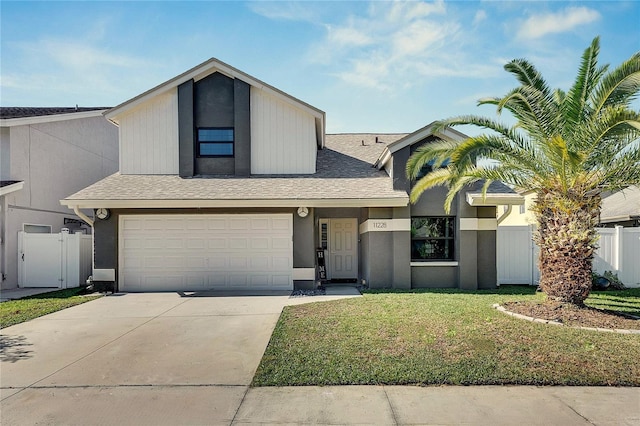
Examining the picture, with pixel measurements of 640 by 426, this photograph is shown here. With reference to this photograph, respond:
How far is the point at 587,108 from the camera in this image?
25.1 ft

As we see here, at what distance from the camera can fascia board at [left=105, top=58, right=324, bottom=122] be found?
1242 cm

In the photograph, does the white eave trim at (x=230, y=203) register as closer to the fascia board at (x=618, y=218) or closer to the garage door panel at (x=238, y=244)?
the garage door panel at (x=238, y=244)

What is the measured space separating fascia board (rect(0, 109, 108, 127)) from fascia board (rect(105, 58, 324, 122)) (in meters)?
1.00

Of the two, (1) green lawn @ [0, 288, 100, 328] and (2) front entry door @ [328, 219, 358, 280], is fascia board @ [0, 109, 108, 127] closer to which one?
(1) green lawn @ [0, 288, 100, 328]

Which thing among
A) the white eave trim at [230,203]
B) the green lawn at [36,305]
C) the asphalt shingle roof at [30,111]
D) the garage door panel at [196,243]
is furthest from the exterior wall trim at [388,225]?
the asphalt shingle roof at [30,111]

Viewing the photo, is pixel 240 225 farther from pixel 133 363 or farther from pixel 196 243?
pixel 133 363

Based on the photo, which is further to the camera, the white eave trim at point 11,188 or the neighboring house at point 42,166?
the neighboring house at point 42,166

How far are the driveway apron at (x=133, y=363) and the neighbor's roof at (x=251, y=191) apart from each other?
10.5ft

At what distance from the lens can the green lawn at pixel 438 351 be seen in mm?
4781

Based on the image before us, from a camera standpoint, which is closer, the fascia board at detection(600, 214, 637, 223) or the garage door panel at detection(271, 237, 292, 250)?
the garage door panel at detection(271, 237, 292, 250)

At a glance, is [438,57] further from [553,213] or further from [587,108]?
[553,213]

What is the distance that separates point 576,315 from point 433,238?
4815mm

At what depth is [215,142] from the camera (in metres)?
12.9

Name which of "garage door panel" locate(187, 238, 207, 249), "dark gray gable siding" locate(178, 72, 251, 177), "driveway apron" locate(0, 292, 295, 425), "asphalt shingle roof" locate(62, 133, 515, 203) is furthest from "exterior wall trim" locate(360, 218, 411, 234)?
"garage door panel" locate(187, 238, 207, 249)
